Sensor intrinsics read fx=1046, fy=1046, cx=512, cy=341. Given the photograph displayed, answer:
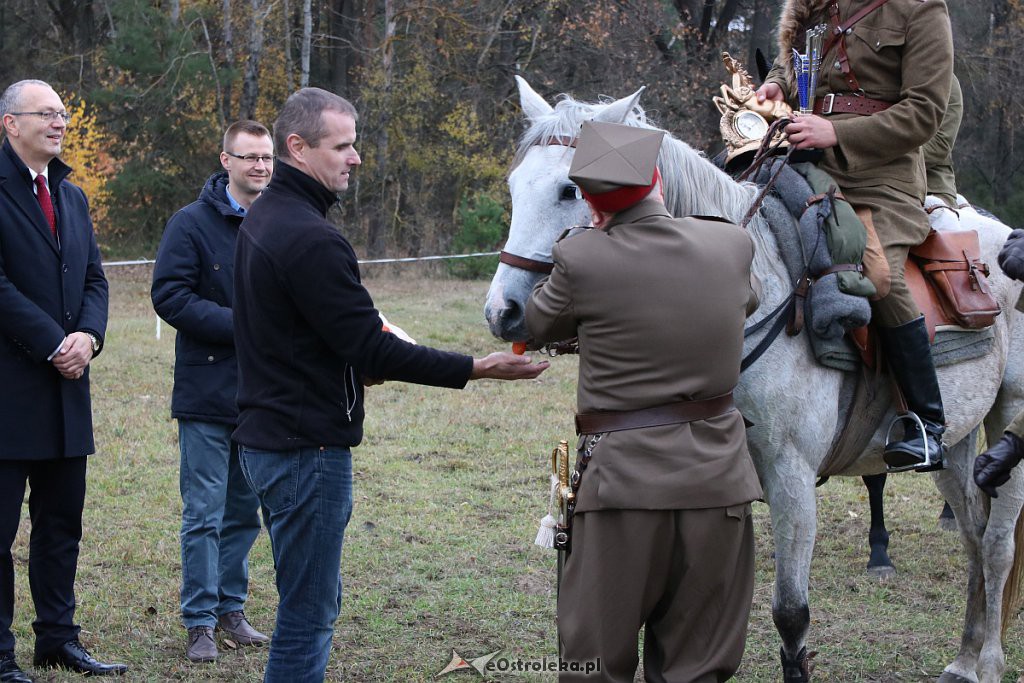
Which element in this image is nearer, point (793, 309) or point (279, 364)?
point (279, 364)

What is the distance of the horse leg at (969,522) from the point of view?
4.77m

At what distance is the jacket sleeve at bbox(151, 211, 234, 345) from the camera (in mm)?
4539

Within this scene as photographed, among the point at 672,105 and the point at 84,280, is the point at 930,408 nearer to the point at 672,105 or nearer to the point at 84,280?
the point at 84,280

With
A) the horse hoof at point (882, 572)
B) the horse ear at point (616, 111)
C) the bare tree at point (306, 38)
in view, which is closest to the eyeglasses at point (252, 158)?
the horse ear at point (616, 111)

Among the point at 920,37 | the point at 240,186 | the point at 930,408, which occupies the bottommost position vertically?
the point at 930,408

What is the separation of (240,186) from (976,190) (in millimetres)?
19784

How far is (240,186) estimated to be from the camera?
4758 millimetres

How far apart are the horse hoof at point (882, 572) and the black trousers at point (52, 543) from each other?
430 cm

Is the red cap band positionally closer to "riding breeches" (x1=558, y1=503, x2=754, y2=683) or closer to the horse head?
the horse head

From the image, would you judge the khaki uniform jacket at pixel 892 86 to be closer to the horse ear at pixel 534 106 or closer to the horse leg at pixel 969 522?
the horse ear at pixel 534 106

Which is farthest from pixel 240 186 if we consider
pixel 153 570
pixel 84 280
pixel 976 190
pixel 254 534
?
pixel 976 190

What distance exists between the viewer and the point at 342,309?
3.05 metres

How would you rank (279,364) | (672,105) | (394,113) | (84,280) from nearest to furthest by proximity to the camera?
1. (279,364)
2. (84,280)
3. (672,105)
4. (394,113)

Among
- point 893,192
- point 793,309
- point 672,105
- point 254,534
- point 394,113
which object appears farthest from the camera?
point 394,113
